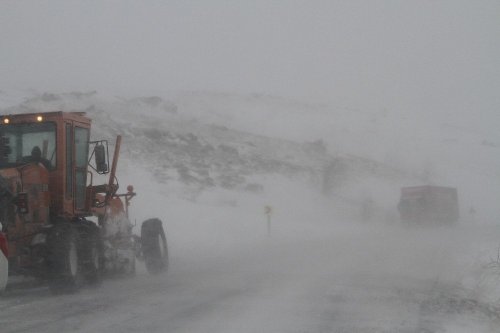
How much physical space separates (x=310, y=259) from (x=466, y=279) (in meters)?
5.58

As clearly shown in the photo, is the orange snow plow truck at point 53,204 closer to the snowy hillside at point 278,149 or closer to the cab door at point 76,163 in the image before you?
the cab door at point 76,163

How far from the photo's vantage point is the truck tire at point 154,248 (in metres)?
16.5

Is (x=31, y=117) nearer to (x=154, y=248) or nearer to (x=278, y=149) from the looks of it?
(x=154, y=248)

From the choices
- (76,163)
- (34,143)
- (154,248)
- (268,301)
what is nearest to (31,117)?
(34,143)

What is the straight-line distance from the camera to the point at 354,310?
10625mm

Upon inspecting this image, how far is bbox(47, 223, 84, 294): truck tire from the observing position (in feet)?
40.4

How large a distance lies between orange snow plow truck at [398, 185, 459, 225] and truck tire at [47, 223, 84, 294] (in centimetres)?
3369

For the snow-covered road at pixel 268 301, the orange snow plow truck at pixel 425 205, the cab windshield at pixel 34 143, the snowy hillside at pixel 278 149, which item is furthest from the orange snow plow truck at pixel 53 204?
the orange snow plow truck at pixel 425 205

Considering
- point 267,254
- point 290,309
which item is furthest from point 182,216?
point 290,309

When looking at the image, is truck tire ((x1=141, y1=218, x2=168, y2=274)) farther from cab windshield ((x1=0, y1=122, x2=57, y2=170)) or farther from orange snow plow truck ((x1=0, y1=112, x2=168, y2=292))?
cab windshield ((x1=0, y1=122, x2=57, y2=170))

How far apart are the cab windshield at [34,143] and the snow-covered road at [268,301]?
100 inches

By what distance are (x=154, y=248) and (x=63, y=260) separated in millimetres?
4273

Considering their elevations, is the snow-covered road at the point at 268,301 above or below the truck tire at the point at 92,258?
below

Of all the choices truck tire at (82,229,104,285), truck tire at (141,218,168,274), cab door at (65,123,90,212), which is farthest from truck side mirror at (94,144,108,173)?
truck tire at (141,218,168,274)
